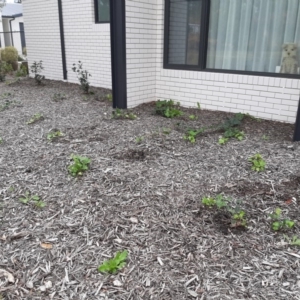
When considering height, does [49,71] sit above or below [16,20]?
below

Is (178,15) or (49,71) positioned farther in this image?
(49,71)

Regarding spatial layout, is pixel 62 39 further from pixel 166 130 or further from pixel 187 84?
pixel 166 130

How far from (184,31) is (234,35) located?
83 cm

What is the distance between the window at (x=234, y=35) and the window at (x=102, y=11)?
223 centimetres

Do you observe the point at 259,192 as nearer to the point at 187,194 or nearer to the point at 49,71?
the point at 187,194

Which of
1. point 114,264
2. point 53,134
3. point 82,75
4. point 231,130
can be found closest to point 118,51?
point 53,134

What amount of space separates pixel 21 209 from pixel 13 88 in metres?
6.08

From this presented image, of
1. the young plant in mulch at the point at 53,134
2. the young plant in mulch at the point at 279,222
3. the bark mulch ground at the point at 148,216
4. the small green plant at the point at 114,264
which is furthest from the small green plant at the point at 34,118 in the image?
the young plant in mulch at the point at 279,222

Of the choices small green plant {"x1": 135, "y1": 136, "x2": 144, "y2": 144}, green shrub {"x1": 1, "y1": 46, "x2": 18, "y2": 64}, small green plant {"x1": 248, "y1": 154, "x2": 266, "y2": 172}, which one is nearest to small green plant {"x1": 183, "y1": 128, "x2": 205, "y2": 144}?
small green plant {"x1": 135, "y1": 136, "x2": 144, "y2": 144}

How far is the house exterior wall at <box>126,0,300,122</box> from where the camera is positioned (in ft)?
14.5

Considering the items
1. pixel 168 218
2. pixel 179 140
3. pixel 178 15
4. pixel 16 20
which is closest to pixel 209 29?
pixel 178 15

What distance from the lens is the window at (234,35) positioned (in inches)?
168

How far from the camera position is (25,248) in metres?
1.93

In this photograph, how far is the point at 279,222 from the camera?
210 centimetres
